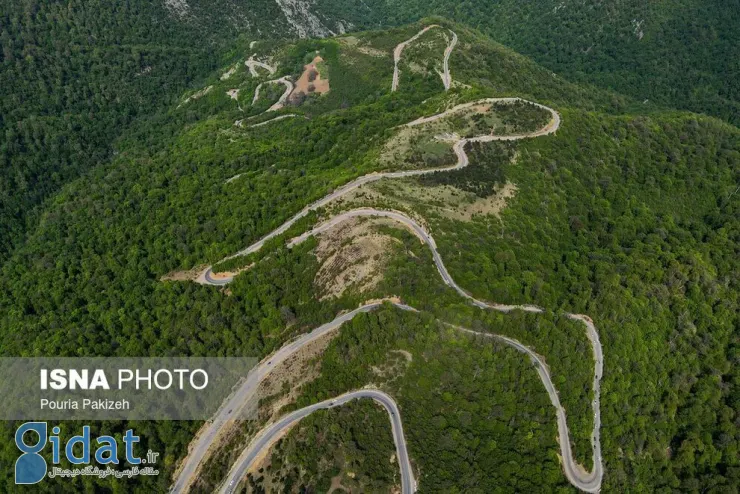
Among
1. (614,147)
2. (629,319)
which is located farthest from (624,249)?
(614,147)

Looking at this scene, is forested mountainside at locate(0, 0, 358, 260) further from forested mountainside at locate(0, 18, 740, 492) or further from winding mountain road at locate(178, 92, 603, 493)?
winding mountain road at locate(178, 92, 603, 493)

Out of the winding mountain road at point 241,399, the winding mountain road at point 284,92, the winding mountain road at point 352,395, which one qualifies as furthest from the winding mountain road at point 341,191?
the winding mountain road at point 284,92

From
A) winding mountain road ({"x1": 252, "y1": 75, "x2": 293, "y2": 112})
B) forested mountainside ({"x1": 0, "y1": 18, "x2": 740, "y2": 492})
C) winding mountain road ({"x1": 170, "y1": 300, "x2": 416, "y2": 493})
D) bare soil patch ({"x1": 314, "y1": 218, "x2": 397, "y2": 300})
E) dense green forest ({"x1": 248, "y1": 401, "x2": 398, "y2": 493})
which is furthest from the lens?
winding mountain road ({"x1": 252, "y1": 75, "x2": 293, "y2": 112})

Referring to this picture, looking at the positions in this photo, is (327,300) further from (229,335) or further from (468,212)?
(468,212)


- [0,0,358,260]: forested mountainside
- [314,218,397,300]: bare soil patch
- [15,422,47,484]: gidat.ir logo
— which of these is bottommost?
[15,422,47,484]: gidat.ir logo

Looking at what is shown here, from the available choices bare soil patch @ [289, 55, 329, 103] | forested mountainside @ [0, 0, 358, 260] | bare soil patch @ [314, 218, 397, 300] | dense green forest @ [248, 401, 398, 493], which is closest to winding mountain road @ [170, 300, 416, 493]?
bare soil patch @ [314, 218, 397, 300]

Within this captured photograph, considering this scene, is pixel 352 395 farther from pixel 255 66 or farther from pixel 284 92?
pixel 255 66
